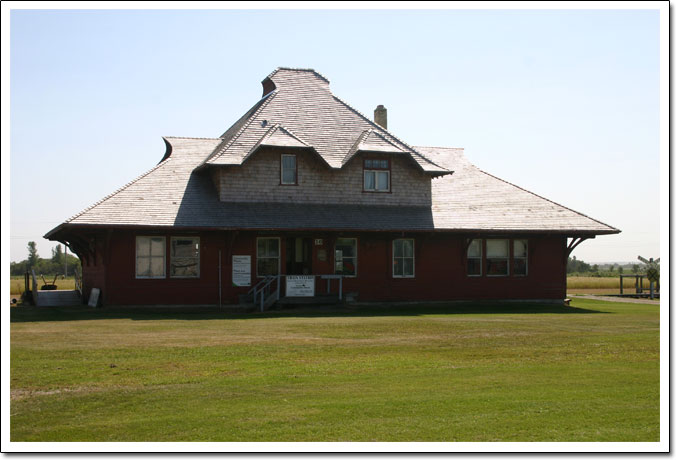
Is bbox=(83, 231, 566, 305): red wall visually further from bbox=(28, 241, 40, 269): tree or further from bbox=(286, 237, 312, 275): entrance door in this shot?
bbox=(28, 241, 40, 269): tree

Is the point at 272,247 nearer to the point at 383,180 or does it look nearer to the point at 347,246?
the point at 347,246

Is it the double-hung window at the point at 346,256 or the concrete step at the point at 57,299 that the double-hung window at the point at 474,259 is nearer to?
the double-hung window at the point at 346,256

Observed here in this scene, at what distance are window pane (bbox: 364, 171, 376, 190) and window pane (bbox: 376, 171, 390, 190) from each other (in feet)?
0.65

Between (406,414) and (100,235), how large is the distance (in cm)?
1945

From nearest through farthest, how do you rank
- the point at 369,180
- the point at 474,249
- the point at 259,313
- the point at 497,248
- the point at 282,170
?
the point at 259,313
the point at 282,170
the point at 369,180
the point at 474,249
the point at 497,248

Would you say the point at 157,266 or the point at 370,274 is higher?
the point at 157,266

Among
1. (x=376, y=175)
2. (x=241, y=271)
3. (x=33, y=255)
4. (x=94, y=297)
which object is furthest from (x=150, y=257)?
(x=33, y=255)

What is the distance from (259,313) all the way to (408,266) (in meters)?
7.60

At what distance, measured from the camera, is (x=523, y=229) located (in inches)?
1219

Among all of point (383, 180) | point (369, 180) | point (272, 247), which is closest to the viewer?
point (272, 247)

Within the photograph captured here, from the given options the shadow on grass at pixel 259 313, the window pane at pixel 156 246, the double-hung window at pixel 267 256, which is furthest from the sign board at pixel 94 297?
the double-hung window at pixel 267 256

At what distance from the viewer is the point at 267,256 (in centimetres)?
2944

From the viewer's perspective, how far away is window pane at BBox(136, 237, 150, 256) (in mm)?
27714

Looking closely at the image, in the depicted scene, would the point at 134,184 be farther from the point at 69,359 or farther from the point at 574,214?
the point at 574,214
